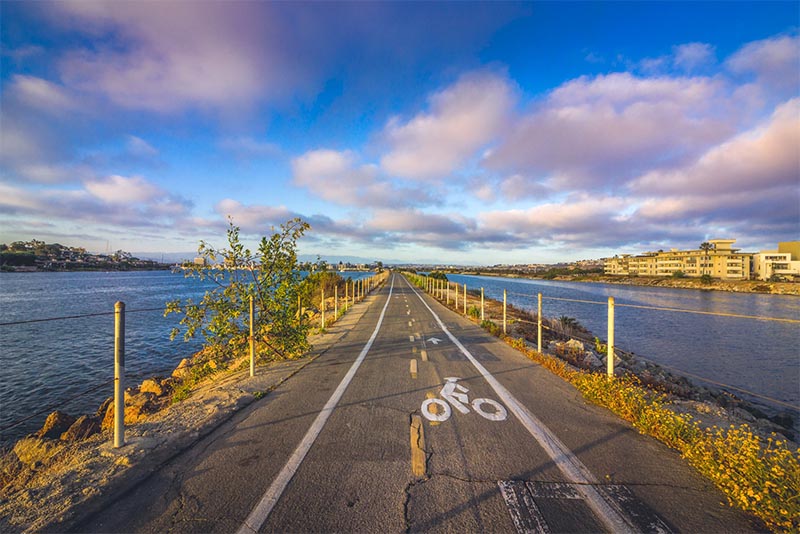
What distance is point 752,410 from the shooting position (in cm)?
1045

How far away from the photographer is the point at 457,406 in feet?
18.6

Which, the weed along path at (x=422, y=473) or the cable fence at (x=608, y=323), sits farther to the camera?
the cable fence at (x=608, y=323)

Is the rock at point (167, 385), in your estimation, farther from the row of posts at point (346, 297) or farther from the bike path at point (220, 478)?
the bike path at point (220, 478)

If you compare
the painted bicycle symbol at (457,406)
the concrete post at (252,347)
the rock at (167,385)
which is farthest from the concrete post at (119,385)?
the rock at (167,385)

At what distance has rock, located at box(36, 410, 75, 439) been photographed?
8.09 m

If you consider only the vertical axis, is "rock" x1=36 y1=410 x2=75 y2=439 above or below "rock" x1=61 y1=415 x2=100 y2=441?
below

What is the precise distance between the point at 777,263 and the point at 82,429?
13519cm

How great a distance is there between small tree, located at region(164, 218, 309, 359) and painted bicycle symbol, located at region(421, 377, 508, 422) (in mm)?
4670

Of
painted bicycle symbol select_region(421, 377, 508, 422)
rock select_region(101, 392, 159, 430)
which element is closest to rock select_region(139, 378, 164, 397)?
rock select_region(101, 392, 159, 430)

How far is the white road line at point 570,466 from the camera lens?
2.97m

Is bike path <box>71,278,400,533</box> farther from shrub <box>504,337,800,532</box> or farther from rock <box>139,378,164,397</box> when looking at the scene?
rock <box>139,378,164,397</box>

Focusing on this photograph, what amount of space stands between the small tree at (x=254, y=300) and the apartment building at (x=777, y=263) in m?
121

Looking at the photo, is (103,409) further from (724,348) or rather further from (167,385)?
(724,348)

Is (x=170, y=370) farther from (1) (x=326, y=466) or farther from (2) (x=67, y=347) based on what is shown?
(1) (x=326, y=466)
